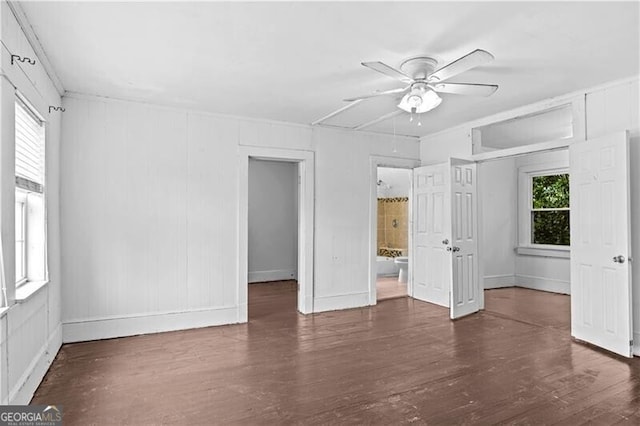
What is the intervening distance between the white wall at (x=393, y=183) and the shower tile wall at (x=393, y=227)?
0.12 metres

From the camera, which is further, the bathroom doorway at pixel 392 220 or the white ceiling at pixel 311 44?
the bathroom doorway at pixel 392 220

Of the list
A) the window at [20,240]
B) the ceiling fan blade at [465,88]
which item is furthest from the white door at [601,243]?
the window at [20,240]

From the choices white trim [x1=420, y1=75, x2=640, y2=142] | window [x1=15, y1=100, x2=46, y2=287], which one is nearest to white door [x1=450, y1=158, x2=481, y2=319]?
white trim [x1=420, y1=75, x2=640, y2=142]

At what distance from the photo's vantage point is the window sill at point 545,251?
263 inches

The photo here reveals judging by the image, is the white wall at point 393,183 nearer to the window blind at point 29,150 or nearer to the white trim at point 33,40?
the white trim at point 33,40

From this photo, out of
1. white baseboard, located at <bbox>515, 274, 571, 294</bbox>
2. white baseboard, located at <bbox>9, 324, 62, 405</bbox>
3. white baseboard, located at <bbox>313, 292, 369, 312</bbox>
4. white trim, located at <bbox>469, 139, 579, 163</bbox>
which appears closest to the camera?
white baseboard, located at <bbox>9, 324, 62, 405</bbox>

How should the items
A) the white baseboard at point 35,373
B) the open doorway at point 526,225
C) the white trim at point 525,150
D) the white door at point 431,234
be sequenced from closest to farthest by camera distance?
the white baseboard at point 35,373, the white trim at point 525,150, the white door at point 431,234, the open doorway at point 526,225

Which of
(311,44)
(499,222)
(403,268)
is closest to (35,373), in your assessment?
(311,44)

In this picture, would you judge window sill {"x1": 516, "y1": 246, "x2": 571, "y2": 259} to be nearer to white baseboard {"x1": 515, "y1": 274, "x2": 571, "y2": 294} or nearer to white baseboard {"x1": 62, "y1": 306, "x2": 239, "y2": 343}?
white baseboard {"x1": 515, "y1": 274, "x2": 571, "y2": 294}

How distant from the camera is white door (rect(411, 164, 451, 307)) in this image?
5.65 m

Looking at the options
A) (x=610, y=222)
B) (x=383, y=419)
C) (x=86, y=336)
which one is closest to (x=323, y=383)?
(x=383, y=419)

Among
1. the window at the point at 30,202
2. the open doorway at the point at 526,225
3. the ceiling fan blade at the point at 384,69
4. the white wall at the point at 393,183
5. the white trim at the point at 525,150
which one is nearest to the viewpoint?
the ceiling fan blade at the point at 384,69

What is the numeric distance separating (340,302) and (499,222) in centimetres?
352

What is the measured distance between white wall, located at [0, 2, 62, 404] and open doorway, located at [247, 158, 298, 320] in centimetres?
450
